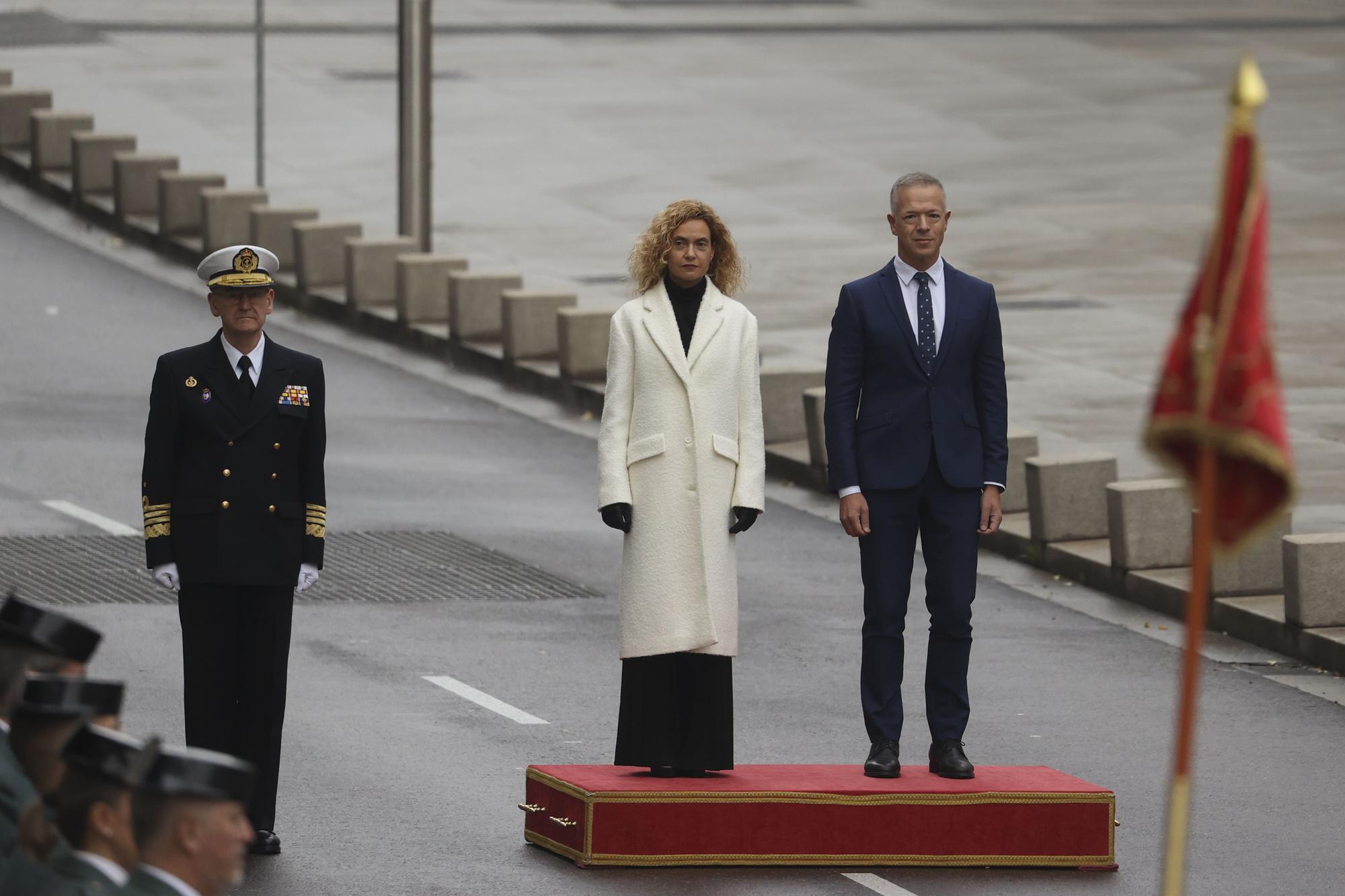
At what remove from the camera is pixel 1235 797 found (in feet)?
36.9

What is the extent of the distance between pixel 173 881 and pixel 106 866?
0.27 m

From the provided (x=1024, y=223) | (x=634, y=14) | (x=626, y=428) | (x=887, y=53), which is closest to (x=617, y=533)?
(x=626, y=428)

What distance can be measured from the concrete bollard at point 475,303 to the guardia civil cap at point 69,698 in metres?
16.7

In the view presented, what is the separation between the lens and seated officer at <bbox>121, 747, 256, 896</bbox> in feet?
17.5

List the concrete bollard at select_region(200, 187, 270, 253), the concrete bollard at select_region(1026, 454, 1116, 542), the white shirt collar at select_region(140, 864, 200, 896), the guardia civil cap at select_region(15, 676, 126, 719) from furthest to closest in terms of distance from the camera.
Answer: the concrete bollard at select_region(200, 187, 270, 253), the concrete bollard at select_region(1026, 454, 1116, 542), the guardia civil cap at select_region(15, 676, 126, 719), the white shirt collar at select_region(140, 864, 200, 896)

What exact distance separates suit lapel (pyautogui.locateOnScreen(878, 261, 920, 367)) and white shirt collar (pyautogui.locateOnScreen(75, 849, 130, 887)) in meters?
5.00

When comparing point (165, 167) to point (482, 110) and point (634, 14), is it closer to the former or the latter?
point (482, 110)

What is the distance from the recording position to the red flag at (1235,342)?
5020mm

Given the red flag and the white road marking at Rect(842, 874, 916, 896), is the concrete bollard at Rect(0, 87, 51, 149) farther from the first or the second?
the red flag

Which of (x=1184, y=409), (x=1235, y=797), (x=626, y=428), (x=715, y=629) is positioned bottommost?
(x=1235, y=797)

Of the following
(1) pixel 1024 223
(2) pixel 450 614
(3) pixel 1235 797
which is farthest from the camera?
(1) pixel 1024 223

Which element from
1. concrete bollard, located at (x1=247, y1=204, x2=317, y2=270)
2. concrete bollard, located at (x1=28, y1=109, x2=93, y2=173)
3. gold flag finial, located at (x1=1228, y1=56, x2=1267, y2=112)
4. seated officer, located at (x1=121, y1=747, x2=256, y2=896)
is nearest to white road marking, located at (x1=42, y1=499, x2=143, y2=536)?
concrete bollard, located at (x1=247, y1=204, x2=317, y2=270)

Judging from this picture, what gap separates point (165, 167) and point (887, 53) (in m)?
17.7

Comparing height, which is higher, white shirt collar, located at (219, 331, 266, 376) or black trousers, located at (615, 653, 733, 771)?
white shirt collar, located at (219, 331, 266, 376)
